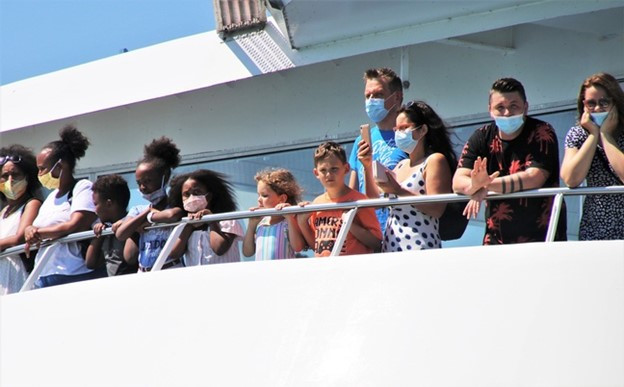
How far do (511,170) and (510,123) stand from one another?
8.9 inches

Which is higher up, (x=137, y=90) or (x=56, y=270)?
(x=137, y=90)

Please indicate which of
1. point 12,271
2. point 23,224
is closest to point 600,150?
point 23,224

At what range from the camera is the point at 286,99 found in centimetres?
930

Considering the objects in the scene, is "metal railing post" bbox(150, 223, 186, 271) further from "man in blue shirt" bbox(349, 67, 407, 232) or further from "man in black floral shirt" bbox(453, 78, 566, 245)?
"man in black floral shirt" bbox(453, 78, 566, 245)

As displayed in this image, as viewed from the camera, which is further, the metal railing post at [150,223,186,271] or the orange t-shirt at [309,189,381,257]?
the metal railing post at [150,223,186,271]

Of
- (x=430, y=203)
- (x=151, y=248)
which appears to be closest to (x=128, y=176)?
(x=151, y=248)

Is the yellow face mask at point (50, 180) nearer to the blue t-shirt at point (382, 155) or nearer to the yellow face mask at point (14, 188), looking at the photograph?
the yellow face mask at point (14, 188)

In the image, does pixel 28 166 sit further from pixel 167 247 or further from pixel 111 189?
pixel 167 247

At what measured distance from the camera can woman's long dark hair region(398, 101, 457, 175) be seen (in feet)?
19.7

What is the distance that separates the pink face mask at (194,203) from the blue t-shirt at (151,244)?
0.16m

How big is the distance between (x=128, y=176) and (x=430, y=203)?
5259mm

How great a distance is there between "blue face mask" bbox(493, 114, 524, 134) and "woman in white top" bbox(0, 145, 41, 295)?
10.9 feet

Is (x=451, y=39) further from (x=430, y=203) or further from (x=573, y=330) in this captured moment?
(x=573, y=330)

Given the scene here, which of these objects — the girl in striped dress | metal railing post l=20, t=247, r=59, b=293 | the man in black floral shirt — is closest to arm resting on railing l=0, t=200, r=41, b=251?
metal railing post l=20, t=247, r=59, b=293
